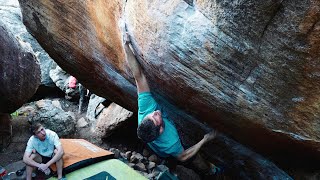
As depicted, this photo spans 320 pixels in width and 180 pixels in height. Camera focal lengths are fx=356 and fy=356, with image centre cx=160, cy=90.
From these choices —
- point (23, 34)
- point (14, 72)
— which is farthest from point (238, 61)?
point (23, 34)

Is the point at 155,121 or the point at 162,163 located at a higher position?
the point at 155,121

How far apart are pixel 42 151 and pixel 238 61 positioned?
509 centimetres

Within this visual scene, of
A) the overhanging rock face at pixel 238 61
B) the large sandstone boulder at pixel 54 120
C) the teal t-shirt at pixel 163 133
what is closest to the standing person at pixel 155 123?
the teal t-shirt at pixel 163 133

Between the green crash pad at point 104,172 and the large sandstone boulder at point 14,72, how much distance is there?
4.37m

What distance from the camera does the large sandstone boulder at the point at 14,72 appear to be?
10.2m

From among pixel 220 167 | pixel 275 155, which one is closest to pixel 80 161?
pixel 220 167

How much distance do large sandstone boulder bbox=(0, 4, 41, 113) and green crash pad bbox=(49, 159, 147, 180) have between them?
4.37 m

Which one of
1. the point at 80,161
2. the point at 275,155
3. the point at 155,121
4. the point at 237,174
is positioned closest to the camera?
the point at 155,121

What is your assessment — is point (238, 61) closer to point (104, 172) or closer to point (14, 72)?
point (104, 172)

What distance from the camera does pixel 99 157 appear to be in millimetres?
8086

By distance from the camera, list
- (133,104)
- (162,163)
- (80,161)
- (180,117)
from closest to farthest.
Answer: (180,117)
(80,161)
(133,104)
(162,163)

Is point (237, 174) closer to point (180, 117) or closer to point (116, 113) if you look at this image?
point (180, 117)

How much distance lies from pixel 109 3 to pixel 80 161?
3510mm

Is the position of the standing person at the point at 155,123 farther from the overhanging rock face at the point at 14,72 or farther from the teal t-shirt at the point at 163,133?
Answer: the overhanging rock face at the point at 14,72
